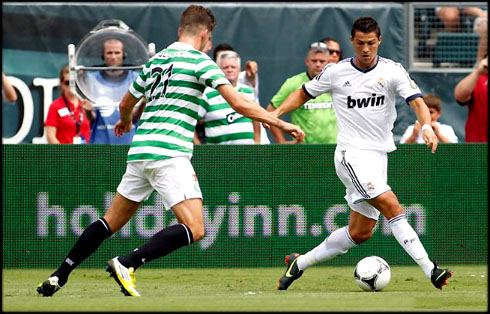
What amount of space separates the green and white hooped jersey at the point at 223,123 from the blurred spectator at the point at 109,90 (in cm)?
90

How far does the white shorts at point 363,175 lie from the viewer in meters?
9.52

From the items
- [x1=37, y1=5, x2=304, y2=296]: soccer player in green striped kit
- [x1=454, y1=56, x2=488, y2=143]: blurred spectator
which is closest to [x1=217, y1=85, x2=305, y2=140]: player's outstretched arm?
[x1=37, y1=5, x2=304, y2=296]: soccer player in green striped kit

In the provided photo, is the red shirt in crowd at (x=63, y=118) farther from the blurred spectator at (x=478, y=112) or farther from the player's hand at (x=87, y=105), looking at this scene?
the blurred spectator at (x=478, y=112)

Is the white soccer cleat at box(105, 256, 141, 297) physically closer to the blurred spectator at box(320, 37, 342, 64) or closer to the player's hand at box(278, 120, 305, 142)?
the player's hand at box(278, 120, 305, 142)

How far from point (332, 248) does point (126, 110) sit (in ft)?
7.60

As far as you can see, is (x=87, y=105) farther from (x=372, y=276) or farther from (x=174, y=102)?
(x=372, y=276)

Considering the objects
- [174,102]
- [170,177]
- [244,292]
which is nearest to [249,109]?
[174,102]

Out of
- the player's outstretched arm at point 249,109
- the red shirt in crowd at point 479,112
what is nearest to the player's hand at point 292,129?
the player's outstretched arm at point 249,109

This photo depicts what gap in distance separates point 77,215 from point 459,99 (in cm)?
472

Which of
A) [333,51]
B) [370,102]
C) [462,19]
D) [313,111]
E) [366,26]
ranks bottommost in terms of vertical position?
[313,111]

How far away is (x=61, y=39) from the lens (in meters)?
15.5

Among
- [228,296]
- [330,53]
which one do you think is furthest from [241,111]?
[330,53]

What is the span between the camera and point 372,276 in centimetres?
984

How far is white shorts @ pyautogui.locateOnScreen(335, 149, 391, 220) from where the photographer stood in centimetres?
952
